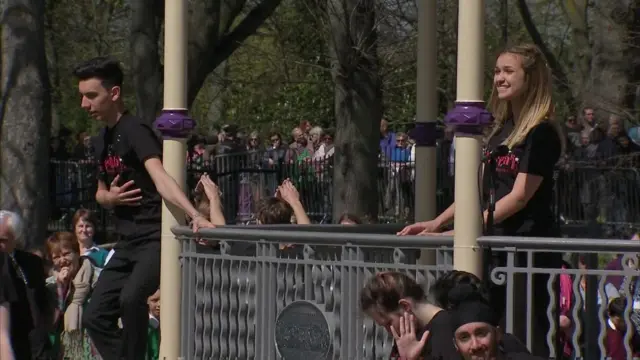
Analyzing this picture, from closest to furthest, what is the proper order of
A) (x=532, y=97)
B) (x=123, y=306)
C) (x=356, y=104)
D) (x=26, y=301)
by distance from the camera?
(x=532, y=97) < (x=123, y=306) < (x=26, y=301) < (x=356, y=104)

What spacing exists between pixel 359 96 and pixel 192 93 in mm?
2443

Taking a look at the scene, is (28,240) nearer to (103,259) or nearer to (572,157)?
(103,259)

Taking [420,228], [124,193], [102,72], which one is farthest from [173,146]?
[420,228]

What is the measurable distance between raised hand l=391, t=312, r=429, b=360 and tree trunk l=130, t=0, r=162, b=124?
13650 mm

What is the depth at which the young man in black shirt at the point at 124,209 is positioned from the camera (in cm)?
863

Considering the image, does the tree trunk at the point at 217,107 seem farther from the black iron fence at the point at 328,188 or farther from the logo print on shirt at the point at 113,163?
the logo print on shirt at the point at 113,163

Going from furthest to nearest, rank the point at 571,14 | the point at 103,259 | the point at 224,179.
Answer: the point at 571,14 → the point at 224,179 → the point at 103,259

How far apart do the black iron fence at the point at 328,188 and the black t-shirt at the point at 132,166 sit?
1074cm

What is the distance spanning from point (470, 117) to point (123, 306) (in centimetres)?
264

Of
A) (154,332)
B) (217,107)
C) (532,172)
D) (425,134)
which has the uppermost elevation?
(217,107)

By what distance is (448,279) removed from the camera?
6156mm

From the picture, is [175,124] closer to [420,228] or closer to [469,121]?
[420,228]

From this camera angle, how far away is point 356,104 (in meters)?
19.1

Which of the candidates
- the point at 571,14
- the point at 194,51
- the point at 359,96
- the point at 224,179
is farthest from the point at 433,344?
the point at 571,14
